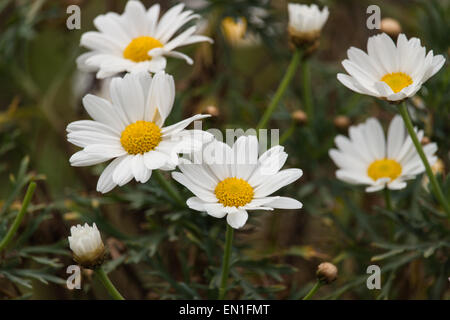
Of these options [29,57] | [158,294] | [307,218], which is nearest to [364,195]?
[307,218]

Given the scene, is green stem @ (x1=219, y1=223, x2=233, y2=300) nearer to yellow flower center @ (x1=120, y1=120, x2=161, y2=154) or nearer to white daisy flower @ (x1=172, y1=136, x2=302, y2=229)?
white daisy flower @ (x1=172, y1=136, x2=302, y2=229)

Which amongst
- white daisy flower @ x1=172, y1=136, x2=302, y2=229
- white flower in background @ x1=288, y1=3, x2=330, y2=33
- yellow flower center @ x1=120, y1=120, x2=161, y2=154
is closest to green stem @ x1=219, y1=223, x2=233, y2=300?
white daisy flower @ x1=172, y1=136, x2=302, y2=229

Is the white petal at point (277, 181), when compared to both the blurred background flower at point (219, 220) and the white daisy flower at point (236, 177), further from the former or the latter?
the blurred background flower at point (219, 220)

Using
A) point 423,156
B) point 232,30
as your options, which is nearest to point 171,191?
point 423,156

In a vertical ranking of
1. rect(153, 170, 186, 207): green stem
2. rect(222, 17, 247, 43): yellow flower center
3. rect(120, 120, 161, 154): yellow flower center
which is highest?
rect(222, 17, 247, 43): yellow flower center

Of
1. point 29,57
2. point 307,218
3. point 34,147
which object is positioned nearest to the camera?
point 307,218
